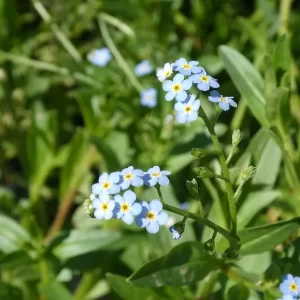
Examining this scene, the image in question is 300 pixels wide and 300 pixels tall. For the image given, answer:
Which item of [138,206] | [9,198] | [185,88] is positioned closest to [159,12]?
[9,198]

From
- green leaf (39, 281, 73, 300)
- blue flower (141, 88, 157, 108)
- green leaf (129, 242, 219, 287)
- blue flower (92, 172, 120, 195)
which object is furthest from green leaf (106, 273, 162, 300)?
blue flower (141, 88, 157, 108)

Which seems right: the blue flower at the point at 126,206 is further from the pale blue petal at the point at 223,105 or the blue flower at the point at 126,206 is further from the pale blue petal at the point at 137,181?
the pale blue petal at the point at 223,105

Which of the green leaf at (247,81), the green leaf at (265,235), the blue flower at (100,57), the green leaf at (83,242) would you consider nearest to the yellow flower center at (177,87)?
the green leaf at (265,235)

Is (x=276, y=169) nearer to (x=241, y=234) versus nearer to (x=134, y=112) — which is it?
(x=241, y=234)

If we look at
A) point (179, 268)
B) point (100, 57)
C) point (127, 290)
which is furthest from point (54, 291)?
point (100, 57)

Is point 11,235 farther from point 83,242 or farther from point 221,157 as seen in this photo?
point 221,157

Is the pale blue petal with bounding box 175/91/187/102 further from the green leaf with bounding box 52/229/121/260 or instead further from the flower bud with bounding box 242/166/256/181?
the green leaf with bounding box 52/229/121/260
